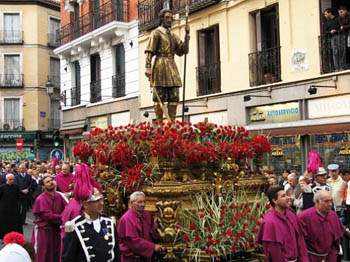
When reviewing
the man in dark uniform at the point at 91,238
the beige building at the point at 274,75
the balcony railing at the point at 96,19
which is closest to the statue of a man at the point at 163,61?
the man in dark uniform at the point at 91,238

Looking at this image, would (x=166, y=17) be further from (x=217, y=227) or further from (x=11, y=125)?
(x=11, y=125)

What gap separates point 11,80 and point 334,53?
28.4 metres

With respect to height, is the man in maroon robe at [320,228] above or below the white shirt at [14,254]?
below

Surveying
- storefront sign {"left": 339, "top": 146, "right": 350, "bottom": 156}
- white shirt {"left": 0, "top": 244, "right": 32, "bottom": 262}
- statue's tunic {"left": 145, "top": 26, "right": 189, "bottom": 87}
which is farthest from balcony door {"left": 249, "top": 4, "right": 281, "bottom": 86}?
white shirt {"left": 0, "top": 244, "right": 32, "bottom": 262}

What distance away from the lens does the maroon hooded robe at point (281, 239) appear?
5.04 meters

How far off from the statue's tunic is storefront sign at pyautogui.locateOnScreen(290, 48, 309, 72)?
7146 mm

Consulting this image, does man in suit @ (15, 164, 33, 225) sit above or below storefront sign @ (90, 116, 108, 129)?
below

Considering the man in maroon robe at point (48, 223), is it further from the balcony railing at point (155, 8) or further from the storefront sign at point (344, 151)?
the balcony railing at point (155, 8)

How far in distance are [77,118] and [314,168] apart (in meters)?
20.5

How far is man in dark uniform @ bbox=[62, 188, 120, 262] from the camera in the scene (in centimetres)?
443

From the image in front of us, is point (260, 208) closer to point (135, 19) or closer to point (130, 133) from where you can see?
point (130, 133)

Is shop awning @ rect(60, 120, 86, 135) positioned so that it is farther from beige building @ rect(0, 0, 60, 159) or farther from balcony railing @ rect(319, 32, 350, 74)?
balcony railing @ rect(319, 32, 350, 74)

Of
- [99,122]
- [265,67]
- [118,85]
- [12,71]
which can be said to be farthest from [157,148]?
[12,71]

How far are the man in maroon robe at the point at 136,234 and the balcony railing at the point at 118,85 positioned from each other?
17.1 meters
